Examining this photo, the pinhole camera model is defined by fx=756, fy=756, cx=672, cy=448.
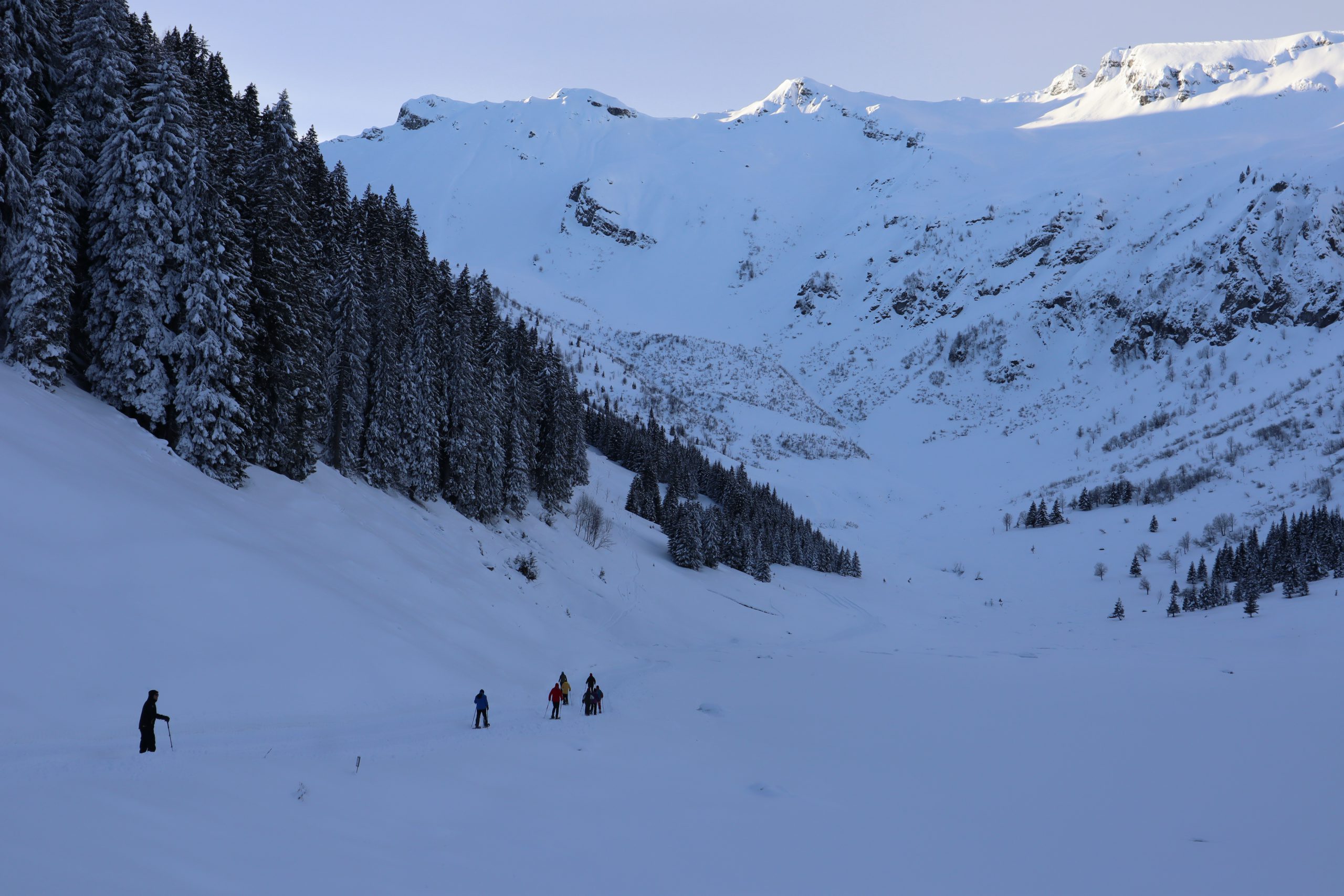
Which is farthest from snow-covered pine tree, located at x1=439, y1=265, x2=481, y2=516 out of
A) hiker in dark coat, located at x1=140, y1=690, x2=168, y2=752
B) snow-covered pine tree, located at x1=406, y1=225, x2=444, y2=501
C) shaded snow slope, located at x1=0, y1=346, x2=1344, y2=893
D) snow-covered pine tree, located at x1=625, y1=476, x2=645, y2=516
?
hiker in dark coat, located at x1=140, y1=690, x2=168, y2=752

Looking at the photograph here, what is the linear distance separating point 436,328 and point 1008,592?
79.8m

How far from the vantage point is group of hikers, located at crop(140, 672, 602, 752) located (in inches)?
580

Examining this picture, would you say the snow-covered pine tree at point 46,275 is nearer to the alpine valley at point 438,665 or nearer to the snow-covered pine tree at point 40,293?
the snow-covered pine tree at point 40,293

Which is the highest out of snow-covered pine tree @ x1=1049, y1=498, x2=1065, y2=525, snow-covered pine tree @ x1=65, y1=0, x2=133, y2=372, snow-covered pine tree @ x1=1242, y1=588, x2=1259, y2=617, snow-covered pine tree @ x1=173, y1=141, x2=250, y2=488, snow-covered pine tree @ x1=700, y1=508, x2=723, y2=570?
snow-covered pine tree @ x1=65, y1=0, x2=133, y2=372

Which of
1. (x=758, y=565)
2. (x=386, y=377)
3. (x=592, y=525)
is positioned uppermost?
(x=386, y=377)

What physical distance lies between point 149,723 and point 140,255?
74.1 feet

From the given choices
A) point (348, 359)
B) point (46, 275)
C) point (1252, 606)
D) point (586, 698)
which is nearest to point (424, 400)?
point (348, 359)

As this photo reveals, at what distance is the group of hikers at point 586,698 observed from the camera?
26125mm

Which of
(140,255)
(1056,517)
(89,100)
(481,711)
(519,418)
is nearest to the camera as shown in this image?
(481,711)

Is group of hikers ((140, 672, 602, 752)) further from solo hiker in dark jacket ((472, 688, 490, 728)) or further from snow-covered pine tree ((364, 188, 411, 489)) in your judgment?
snow-covered pine tree ((364, 188, 411, 489))

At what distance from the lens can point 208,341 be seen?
30.0 meters

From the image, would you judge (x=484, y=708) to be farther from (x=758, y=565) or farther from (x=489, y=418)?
(x=758, y=565)

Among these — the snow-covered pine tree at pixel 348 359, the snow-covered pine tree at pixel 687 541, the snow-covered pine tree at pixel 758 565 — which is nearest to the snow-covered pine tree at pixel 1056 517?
the snow-covered pine tree at pixel 758 565

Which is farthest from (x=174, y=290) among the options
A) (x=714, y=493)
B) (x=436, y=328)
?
(x=714, y=493)
